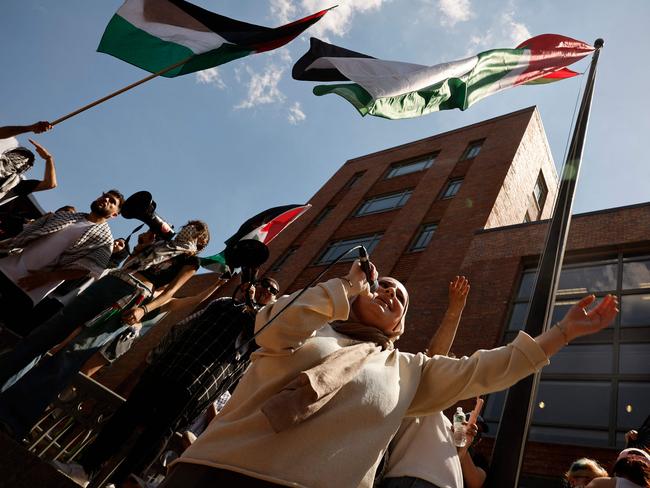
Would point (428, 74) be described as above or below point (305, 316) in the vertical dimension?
above

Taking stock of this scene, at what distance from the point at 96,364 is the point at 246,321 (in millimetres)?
2234

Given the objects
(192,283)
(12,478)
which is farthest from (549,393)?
(192,283)

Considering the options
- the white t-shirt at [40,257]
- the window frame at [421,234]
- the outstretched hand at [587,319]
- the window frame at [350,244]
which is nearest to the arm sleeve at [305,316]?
the outstretched hand at [587,319]

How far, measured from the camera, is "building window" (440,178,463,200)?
1677 cm

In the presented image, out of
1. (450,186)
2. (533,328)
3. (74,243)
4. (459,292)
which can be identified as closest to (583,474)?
(459,292)

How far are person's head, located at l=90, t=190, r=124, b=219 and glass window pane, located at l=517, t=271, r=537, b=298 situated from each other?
920 cm

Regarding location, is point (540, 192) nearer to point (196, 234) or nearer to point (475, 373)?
point (196, 234)

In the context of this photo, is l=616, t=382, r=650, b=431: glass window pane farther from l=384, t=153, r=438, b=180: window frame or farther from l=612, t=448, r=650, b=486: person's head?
l=384, t=153, r=438, b=180: window frame

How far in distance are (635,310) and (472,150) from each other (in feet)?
37.1

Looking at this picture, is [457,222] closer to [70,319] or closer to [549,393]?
[549,393]

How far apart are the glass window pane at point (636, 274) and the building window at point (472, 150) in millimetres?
9367

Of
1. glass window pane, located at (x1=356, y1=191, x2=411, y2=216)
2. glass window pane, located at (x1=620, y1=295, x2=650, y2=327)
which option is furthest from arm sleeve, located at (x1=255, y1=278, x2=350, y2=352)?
glass window pane, located at (x1=356, y1=191, x2=411, y2=216)

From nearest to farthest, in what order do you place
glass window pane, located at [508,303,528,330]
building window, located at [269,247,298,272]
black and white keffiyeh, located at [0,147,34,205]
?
1. black and white keffiyeh, located at [0,147,34,205]
2. glass window pane, located at [508,303,528,330]
3. building window, located at [269,247,298,272]

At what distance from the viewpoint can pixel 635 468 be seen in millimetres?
3439
